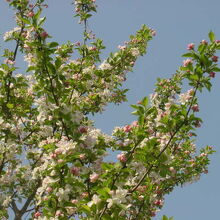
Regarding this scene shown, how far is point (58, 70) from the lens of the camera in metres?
4.17

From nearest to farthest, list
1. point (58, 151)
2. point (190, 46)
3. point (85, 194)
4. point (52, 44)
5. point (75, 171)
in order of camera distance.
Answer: point (58, 151)
point (75, 171)
point (85, 194)
point (190, 46)
point (52, 44)

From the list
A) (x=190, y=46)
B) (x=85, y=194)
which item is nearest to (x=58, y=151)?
(x=85, y=194)

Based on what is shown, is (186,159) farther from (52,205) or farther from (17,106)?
(52,205)

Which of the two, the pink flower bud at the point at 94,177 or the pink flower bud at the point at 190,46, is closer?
the pink flower bud at the point at 94,177

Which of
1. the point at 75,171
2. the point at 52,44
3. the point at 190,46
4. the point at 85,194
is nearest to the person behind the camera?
the point at 75,171

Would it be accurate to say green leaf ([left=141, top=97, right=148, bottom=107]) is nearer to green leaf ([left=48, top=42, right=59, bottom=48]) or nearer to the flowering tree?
the flowering tree

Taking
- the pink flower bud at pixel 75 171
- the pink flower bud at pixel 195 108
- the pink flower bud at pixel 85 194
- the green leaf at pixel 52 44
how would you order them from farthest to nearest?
the green leaf at pixel 52 44 < the pink flower bud at pixel 195 108 < the pink flower bud at pixel 85 194 < the pink flower bud at pixel 75 171

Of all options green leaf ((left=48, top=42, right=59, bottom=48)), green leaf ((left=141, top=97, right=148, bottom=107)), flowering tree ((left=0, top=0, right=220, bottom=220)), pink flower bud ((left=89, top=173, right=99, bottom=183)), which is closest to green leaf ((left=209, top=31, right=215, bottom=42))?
flowering tree ((left=0, top=0, right=220, bottom=220))

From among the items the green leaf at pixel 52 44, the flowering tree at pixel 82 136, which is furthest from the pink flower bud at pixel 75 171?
the green leaf at pixel 52 44

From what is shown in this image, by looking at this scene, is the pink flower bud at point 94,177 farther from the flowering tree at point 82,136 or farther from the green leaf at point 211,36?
the green leaf at point 211,36

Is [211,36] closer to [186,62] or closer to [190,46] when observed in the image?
[190,46]

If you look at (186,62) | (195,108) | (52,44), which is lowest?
(52,44)

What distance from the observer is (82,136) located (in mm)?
3666

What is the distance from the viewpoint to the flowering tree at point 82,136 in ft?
11.1
